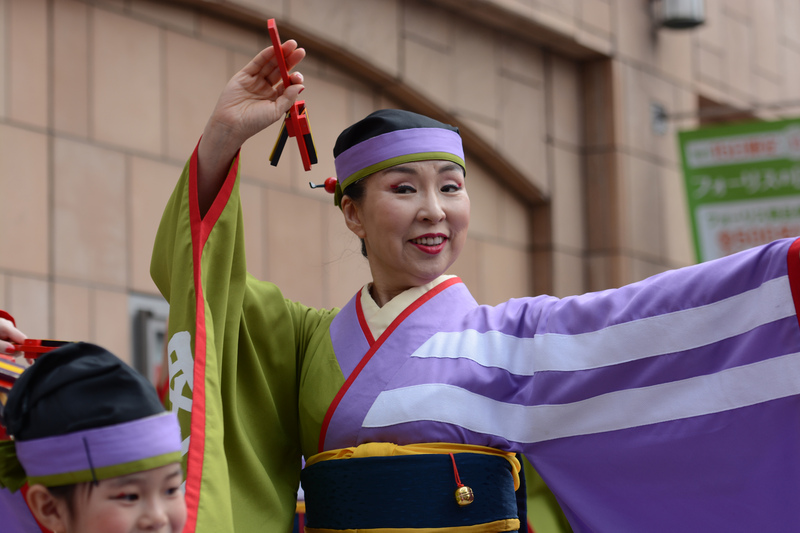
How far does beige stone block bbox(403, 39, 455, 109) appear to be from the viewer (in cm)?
647

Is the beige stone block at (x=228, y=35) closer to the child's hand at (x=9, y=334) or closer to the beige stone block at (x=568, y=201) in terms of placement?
the beige stone block at (x=568, y=201)

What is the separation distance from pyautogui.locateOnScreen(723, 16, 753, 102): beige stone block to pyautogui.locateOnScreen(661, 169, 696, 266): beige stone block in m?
1.16

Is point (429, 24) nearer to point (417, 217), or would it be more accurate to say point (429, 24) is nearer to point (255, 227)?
point (255, 227)

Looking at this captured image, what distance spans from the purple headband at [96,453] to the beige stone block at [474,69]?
15.9 ft

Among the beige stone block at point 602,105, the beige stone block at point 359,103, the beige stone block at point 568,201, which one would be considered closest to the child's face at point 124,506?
the beige stone block at point 359,103

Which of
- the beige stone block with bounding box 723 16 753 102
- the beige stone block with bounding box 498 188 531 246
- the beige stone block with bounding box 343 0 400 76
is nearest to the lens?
the beige stone block with bounding box 343 0 400 76

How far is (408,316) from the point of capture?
278 cm

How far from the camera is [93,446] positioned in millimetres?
2014

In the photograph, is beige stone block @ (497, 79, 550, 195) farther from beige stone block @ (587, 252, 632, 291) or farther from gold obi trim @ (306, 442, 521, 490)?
gold obi trim @ (306, 442, 521, 490)

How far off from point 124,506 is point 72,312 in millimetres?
3010

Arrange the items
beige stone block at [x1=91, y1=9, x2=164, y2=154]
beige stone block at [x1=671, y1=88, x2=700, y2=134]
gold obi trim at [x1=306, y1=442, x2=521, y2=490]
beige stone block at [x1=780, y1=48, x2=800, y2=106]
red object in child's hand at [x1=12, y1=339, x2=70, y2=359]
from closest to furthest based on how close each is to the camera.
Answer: red object in child's hand at [x1=12, y1=339, x2=70, y2=359] → gold obi trim at [x1=306, y1=442, x2=521, y2=490] → beige stone block at [x1=91, y1=9, x2=164, y2=154] → beige stone block at [x1=671, y1=88, x2=700, y2=134] → beige stone block at [x1=780, y1=48, x2=800, y2=106]

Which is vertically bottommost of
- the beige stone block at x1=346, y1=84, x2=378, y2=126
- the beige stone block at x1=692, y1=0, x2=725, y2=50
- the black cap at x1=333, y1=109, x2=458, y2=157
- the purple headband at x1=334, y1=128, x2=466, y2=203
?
the purple headband at x1=334, y1=128, x2=466, y2=203

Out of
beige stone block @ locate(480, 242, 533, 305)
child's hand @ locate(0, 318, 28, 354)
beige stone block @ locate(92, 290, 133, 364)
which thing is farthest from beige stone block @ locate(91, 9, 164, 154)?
child's hand @ locate(0, 318, 28, 354)

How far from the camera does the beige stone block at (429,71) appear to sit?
6473 millimetres
